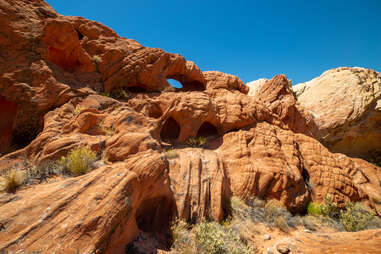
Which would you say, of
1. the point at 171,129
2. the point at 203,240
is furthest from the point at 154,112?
the point at 203,240

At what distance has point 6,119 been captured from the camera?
6.15m

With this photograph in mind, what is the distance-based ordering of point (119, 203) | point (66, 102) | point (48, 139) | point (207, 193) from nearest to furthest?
point (119, 203), point (48, 139), point (207, 193), point (66, 102)

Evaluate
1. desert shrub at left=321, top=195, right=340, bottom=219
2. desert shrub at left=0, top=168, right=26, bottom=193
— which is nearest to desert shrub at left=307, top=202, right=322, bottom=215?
desert shrub at left=321, top=195, right=340, bottom=219

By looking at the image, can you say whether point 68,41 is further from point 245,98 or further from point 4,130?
point 245,98

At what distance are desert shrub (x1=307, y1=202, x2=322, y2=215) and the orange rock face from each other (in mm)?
471

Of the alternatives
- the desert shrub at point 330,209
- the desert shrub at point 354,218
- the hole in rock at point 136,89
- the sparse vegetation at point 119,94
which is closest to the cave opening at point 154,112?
the sparse vegetation at point 119,94

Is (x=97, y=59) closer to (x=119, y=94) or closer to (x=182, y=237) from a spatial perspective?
(x=119, y=94)

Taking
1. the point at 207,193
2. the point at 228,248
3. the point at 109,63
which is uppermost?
the point at 109,63

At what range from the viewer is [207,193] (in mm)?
5648

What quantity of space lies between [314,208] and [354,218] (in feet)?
4.24

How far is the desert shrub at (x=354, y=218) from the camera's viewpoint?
6520 mm

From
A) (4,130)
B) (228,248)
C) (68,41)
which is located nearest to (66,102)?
(4,130)

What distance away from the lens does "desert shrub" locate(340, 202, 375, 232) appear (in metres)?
6.52

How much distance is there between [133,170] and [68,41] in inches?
268
